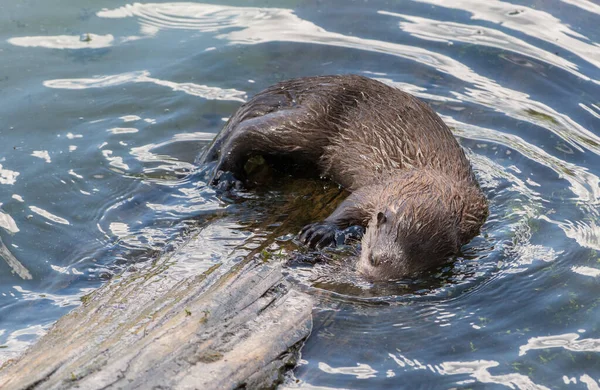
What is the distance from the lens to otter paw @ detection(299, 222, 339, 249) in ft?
19.1

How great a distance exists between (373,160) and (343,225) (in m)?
0.78

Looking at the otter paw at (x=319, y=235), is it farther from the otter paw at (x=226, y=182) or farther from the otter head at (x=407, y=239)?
the otter paw at (x=226, y=182)

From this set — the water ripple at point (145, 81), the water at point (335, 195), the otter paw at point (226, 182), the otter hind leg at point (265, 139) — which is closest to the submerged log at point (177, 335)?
the water at point (335, 195)

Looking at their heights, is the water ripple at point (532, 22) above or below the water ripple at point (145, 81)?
above

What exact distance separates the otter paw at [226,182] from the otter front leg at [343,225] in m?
0.94

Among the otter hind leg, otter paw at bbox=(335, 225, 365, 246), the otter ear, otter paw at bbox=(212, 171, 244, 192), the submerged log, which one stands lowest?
the submerged log

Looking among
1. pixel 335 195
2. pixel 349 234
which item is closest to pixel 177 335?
pixel 349 234

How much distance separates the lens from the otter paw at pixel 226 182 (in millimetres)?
6699

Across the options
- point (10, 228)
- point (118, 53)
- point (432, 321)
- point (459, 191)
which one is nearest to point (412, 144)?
point (459, 191)

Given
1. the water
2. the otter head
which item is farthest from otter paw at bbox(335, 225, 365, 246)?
the water

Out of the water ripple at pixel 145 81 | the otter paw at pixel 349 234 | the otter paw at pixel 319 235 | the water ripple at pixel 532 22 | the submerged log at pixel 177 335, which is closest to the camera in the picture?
the submerged log at pixel 177 335

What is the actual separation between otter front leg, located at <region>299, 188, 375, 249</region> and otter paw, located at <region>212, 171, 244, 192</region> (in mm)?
939

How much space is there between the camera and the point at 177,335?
434 centimetres

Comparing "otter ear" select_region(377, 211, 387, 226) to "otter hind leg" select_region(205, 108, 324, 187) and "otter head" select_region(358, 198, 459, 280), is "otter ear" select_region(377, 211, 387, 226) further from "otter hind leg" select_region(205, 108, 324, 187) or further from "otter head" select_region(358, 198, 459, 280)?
"otter hind leg" select_region(205, 108, 324, 187)
